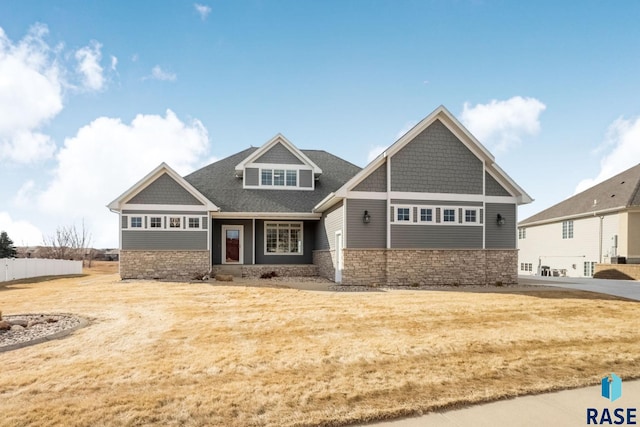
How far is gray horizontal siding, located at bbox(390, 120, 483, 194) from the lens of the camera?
15.7 meters

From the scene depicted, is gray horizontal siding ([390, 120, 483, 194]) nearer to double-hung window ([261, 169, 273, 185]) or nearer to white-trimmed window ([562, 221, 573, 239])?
double-hung window ([261, 169, 273, 185])

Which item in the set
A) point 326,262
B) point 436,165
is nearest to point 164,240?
point 326,262

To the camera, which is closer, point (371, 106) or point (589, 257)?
point (371, 106)

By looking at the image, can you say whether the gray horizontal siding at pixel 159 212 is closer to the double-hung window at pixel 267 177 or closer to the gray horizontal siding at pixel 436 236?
the double-hung window at pixel 267 177

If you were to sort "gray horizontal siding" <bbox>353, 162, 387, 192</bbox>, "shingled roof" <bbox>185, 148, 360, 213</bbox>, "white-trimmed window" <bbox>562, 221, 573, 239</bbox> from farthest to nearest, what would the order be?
"white-trimmed window" <bbox>562, 221, 573, 239</bbox>
"shingled roof" <bbox>185, 148, 360, 213</bbox>
"gray horizontal siding" <bbox>353, 162, 387, 192</bbox>

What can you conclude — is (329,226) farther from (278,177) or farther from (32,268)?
(32,268)

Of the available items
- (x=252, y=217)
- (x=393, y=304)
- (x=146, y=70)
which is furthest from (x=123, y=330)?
(x=252, y=217)

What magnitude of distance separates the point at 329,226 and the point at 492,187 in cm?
769

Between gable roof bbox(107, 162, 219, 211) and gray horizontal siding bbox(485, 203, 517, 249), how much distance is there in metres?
12.8

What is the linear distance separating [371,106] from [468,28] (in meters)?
4.70

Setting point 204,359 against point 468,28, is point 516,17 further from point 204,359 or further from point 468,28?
point 204,359

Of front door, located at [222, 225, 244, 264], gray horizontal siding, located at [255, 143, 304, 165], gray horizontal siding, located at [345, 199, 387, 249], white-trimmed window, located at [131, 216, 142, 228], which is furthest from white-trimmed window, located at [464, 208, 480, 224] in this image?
white-trimmed window, located at [131, 216, 142, 228]

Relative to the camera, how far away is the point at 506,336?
7.21 m

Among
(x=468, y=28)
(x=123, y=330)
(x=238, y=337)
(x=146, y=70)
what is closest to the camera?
(x=238, y=337)
